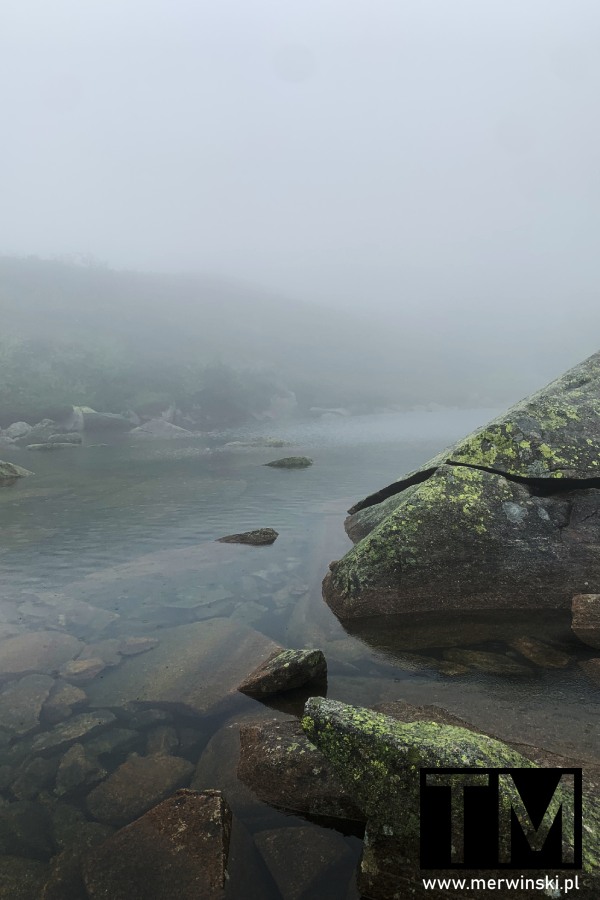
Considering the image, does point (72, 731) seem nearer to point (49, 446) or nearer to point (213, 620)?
point (213, 620)

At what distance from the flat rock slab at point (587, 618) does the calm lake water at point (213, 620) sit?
0.35 meters

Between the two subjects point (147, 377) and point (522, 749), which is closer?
point (522, 749)

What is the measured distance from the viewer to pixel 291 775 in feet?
25.1

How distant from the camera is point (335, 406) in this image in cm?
16025

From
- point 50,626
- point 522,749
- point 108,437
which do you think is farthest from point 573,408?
point 108,437

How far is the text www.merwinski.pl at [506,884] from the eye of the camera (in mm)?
5258

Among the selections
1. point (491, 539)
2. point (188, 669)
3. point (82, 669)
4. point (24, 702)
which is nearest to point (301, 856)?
point (188, 669)

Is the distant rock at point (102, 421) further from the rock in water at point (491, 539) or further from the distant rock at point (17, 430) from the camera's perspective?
the rock in water at point (491, 539)

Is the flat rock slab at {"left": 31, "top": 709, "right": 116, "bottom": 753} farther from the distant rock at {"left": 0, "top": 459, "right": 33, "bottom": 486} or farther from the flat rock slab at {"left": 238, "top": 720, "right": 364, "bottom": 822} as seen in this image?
the distant rock at {"left": 0, "top": 459, "right": 33, "bottom": 486}

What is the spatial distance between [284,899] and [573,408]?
17.7 metres

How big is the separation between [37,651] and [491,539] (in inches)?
535

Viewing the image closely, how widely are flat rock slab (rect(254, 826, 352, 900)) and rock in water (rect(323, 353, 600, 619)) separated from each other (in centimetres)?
813

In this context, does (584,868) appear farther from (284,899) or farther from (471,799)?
(284,899)

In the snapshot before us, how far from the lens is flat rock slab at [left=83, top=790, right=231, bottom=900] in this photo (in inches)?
233
